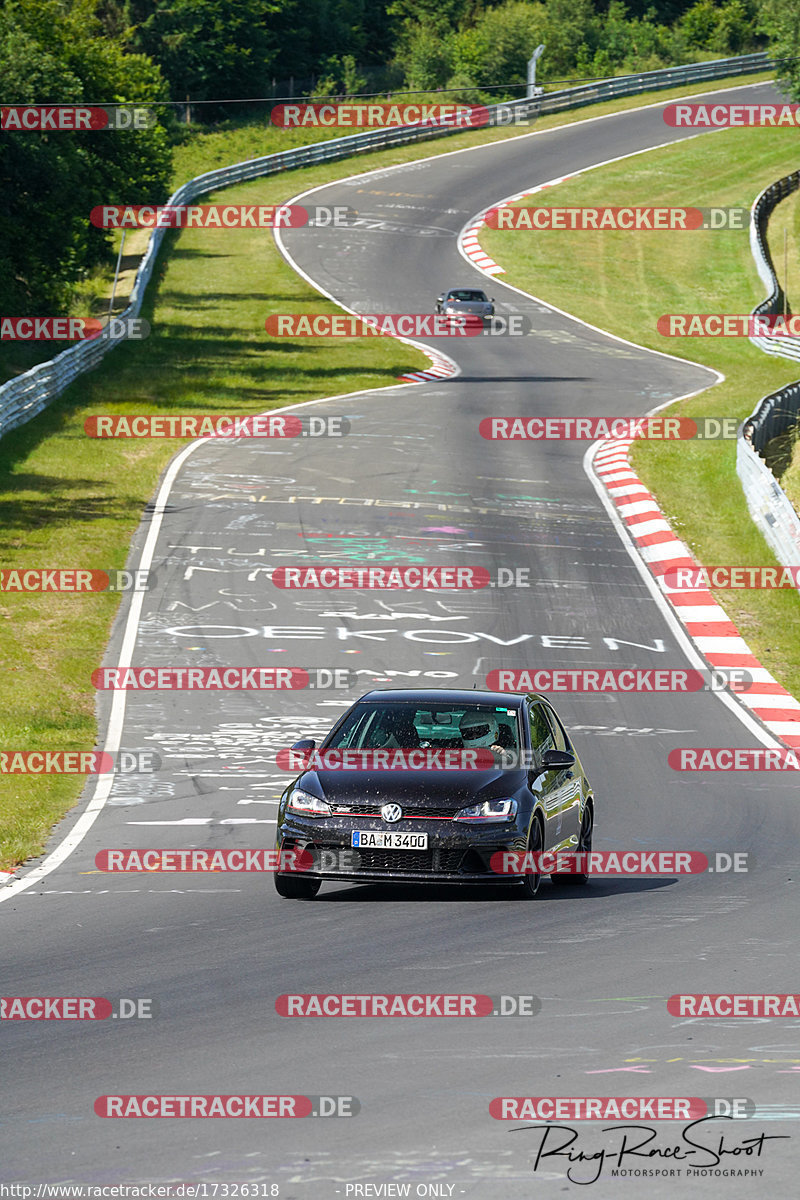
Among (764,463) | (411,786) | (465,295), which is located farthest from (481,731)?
(465,295)

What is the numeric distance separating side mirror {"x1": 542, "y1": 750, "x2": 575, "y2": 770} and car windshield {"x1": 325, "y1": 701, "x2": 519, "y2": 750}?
0.28 meters

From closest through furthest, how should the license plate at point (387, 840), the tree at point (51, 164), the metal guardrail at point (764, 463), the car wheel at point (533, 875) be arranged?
the license plate at point (387, 840)
the car wheel at point (533, 875)
the metal guardrail at point (764, 463)
the tree at point (51, 164)

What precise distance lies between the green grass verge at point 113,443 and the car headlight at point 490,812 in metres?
4.12

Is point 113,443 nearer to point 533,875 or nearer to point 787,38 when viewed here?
point 533,875

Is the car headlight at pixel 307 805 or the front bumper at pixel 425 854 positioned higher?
the car headlight at pixel 307 805

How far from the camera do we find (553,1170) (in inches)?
238

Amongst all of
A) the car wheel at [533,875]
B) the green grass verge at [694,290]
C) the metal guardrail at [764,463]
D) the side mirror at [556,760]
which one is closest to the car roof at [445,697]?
the side mirror at [556,760]

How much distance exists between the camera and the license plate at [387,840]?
1113 cm

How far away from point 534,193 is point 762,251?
43.2ft

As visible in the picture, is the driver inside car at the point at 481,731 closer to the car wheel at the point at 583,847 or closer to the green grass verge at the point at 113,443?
the car wheel at the point at 583,847

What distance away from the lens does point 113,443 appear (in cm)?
3700

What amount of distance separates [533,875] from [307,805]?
1668mm

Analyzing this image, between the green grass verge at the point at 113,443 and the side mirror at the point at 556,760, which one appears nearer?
the side mirror at the point at 556,760

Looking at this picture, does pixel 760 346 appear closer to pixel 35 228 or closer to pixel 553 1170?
pixel 35 228
